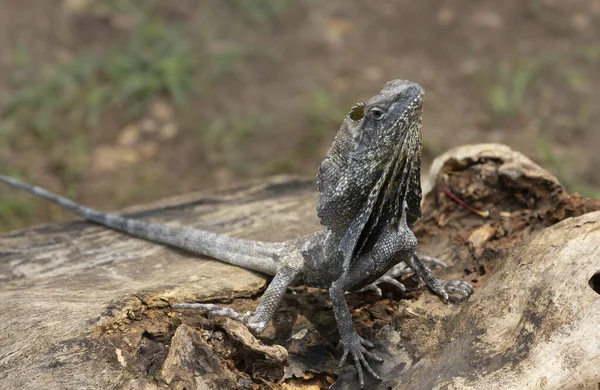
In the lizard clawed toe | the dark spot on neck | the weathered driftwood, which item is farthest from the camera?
the lizard clawed toe

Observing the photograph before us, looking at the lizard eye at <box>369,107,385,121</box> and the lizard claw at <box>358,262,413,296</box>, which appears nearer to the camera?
the lizard eye at <box>369,107,385,121</box>

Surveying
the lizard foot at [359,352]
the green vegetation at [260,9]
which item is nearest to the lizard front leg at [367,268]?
the lizard foot at [359,352]

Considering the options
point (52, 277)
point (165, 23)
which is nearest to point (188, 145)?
point (165, 23)

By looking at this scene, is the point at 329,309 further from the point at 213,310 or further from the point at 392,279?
the point at 213,310

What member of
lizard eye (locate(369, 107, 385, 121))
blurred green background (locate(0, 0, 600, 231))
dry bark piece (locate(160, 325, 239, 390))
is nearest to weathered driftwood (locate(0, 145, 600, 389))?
dry bark piece (locate(160, 325, 239, 390))

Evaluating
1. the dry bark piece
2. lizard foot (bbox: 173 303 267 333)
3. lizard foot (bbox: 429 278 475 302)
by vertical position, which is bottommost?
the dry bark piece

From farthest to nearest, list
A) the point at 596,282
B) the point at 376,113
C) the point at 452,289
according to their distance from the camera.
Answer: the point at 452,289
the point at 376,113
the point at 596,282

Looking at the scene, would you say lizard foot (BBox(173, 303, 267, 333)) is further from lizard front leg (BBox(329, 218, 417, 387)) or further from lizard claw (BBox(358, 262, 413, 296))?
lizard claw (BBox(358, 262, 413, 296))

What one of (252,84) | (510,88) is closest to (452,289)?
(510,88)
